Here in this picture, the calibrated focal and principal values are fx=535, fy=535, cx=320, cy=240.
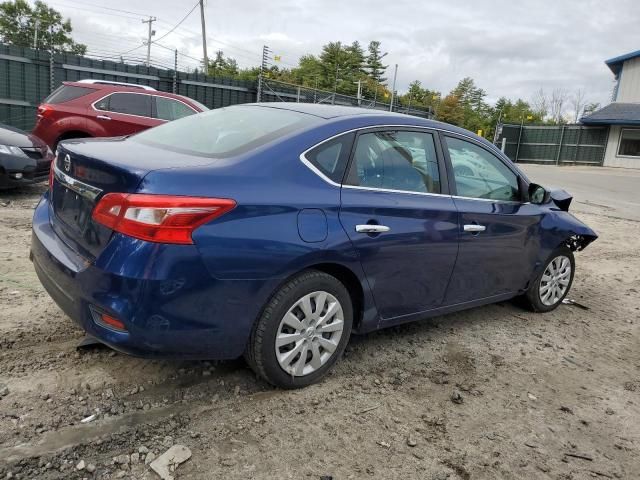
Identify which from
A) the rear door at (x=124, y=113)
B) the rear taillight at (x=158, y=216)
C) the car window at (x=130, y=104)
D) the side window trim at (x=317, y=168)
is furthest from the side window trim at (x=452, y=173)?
the car window at (x=130, y=104)

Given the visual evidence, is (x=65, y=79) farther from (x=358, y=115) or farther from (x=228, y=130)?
(x=358, y=115)

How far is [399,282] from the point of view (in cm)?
338

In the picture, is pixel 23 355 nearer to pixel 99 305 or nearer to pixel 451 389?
pixel 99 305

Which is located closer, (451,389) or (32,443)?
(32,443)

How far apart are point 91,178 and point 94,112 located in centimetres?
708

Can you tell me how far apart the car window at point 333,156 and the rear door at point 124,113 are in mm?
6924

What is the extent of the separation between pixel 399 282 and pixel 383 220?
443 mm

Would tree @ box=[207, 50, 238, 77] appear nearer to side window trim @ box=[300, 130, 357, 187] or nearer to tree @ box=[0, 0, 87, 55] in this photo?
tree @ box=[0, 0, 87, 55]

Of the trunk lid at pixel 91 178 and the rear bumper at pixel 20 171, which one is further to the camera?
the rear bumper at pixel 20 171

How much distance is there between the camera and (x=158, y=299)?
245 centimetres

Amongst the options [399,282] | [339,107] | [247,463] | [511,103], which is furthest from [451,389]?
[511,103]

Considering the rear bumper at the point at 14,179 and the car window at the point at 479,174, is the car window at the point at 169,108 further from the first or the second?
the car window at the point at 479,174

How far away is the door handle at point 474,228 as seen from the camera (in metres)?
3.73

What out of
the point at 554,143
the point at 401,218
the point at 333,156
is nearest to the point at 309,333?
the point at 401,218
